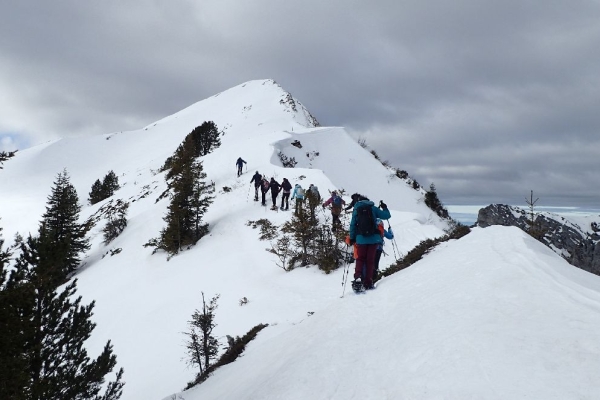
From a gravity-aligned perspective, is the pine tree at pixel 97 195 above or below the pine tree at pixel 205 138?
below

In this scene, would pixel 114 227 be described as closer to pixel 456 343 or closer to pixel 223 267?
pixel 223 267

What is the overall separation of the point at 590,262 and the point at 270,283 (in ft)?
44.2

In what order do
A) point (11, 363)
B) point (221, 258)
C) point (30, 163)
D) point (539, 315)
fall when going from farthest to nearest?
point (30, 163), point (221, 258), point (11, 363), point (539, 315)

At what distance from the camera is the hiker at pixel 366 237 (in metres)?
7.35

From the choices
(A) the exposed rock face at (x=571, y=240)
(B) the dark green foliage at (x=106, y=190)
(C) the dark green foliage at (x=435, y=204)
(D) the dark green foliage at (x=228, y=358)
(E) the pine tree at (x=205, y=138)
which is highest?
(E) the pine tree at (x=205, y=138)

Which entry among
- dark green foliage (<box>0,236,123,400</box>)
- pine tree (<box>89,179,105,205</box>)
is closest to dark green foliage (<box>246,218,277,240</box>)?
dark green foliage (<box>0,236,123,400</box>)


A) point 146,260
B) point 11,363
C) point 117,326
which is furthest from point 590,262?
point 146,260

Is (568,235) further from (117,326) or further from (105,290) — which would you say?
(105,290)

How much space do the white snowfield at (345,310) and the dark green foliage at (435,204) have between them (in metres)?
1.21

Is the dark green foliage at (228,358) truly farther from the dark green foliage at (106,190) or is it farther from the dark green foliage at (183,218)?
the dark green foliage at (106,190)

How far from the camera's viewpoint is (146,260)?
73.2ft

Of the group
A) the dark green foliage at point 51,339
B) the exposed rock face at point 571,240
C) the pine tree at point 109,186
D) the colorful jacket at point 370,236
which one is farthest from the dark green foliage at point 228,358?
the pine tree at point 109,186

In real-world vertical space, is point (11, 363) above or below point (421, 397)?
below

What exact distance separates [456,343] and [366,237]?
387 cm
